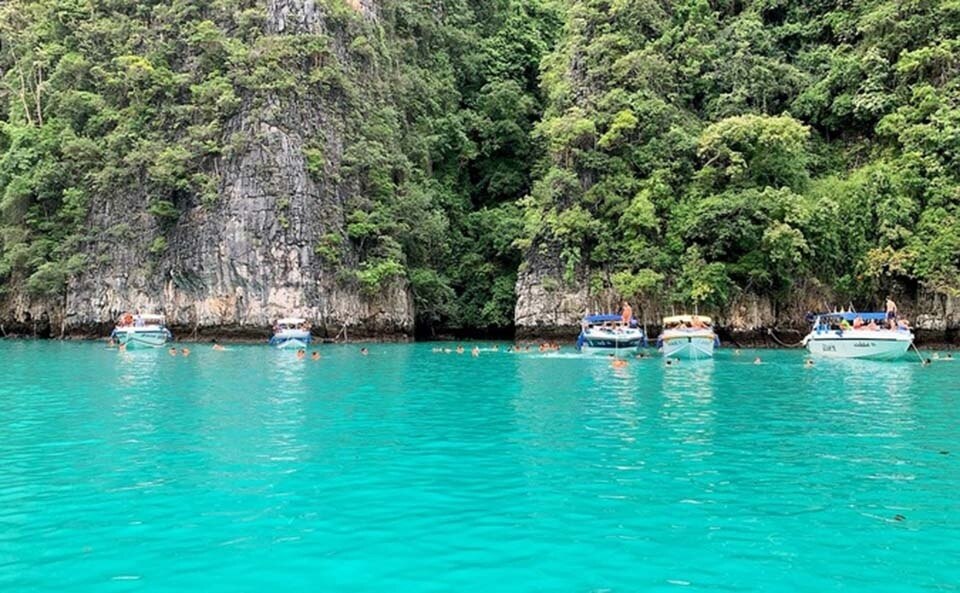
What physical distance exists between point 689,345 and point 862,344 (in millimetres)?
7317

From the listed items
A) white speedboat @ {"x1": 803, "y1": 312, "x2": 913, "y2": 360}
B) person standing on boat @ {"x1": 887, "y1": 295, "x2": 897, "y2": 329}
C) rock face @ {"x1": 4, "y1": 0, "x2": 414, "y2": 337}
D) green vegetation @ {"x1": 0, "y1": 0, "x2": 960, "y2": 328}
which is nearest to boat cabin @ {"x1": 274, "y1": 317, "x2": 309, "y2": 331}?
rock face @ {"x1": 4, "y1": 0, "x2": 414, "y2": 337}

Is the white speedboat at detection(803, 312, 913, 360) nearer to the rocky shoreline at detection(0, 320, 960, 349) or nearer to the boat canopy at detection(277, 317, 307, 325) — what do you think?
the rocky shoreline at detection(0, 320, 960, 349)

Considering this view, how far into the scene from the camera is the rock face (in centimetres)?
4641

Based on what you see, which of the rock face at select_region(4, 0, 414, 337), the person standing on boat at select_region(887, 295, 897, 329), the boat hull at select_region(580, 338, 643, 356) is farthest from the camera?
the rock face at select_region(4, 0, 414, 337)

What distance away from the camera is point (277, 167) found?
155ft

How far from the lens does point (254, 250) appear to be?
4647cm

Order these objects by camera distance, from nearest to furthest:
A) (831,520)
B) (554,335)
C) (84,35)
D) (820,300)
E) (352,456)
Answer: (831,520) < (352,456) < (820,300) < (554,335) < (84,35)

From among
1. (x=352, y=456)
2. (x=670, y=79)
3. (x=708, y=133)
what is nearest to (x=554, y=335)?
(x=708, y=133)

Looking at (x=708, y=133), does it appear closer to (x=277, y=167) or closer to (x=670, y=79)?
(x=670, y=79)

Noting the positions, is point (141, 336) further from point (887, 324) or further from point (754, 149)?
point (887, 324)

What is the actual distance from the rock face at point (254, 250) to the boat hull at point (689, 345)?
2167 cm

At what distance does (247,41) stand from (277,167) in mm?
10112

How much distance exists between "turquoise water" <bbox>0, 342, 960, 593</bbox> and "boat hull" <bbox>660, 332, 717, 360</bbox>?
12817 millimetres

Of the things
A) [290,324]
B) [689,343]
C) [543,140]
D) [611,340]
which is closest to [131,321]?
[290,324]
